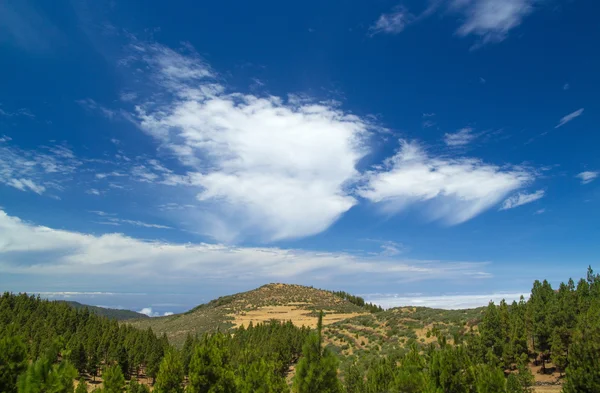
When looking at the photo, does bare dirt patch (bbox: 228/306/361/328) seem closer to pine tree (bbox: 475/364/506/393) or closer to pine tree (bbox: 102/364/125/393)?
pine tree (bbox: 102/364/125/393)

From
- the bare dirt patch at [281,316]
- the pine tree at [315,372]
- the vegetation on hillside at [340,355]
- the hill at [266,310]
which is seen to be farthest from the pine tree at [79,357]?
the pine tree at [315,372]

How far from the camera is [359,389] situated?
34062 millimetres

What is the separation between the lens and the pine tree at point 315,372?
21516 millimetres

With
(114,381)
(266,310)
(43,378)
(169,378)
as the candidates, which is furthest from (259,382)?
(266,310)

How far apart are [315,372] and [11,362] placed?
18612 millimetres

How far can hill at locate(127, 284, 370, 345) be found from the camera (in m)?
103

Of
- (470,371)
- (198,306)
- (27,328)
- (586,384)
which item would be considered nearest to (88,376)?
(27,328)

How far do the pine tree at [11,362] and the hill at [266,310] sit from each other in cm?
6625

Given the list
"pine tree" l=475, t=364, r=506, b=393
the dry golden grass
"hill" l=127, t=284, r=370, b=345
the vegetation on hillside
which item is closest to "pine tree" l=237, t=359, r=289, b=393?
the vegetation on hillside

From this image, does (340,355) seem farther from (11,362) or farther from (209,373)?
(11,362)

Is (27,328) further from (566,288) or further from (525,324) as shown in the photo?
(566,288)

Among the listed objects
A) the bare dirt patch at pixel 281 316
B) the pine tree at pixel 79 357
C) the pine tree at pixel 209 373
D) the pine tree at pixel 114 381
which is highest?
the pine tree at pixel 209 373

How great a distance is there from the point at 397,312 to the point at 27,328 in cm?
7644

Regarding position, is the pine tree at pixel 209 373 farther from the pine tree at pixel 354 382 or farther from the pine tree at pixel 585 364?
the pine tree at pixel 585 364
